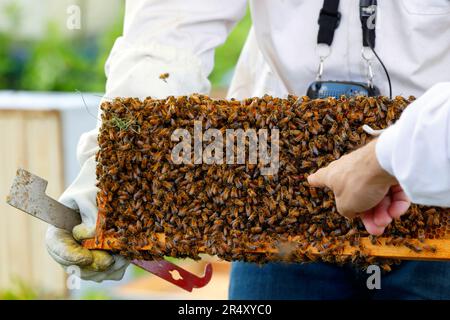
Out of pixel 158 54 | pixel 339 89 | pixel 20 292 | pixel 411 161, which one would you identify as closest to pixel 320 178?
pixel 411 161

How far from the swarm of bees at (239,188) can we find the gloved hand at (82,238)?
0.08 metres

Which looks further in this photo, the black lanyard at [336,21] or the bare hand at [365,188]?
the black lanyard at [336,21]

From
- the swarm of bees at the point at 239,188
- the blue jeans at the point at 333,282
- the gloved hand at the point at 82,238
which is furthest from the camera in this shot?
the blue jeans at the point at 333,282

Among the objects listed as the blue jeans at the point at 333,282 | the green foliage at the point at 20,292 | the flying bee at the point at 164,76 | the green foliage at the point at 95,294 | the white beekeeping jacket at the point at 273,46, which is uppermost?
the white beekeeping jacket at the point at 273,46

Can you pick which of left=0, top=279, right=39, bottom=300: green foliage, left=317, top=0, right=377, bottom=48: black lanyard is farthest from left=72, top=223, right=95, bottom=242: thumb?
left=0, top=279, right=39, bottom=300: green foliage

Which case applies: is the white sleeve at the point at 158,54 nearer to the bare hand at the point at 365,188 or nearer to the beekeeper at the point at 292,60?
the beekeeper at the point at 292,60

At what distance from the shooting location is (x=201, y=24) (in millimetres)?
2768

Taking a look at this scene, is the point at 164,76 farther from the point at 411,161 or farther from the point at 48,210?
the point at 411,161

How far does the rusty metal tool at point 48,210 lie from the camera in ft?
7.59

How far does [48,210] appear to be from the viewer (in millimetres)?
2389

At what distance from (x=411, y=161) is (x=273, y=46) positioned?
1.25 m

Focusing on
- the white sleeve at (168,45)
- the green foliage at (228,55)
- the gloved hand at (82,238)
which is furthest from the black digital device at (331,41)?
the green foliage at (228,55)

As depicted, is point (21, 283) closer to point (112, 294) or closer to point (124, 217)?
point (112, 294)

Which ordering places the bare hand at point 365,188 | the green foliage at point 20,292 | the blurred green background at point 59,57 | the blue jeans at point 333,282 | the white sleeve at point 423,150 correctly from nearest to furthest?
1. the white sleeve at point 423,150
2. the bare hand at point 365,188
3. the blue jeans at point 333,282
4. the green foliage at point 20,292
5. the blurred green background at point 59,57
